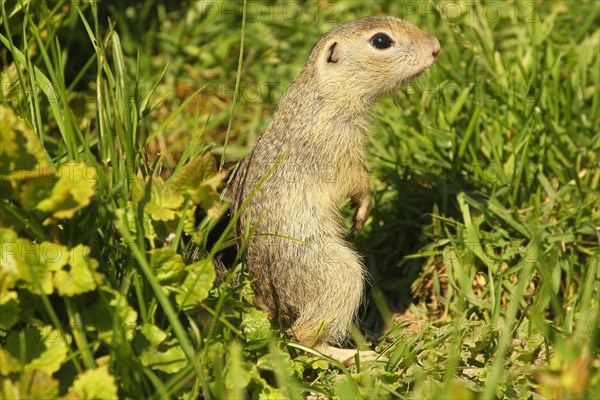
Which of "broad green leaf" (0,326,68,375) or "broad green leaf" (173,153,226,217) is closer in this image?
"broad green leaf" (0,326,68,375)

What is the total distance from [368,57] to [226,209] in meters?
1.26

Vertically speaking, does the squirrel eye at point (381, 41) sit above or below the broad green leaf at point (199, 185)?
above

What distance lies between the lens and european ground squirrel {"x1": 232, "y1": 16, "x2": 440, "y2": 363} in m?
4.63

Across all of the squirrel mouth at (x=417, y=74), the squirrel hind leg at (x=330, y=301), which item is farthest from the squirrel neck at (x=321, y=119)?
the squirrel hind leg at (x=330, y=301)

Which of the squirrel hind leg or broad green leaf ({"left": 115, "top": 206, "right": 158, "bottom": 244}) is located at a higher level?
broad green leaf ({"left": 115, "top": 206, "right": 158, "bottom": 244})

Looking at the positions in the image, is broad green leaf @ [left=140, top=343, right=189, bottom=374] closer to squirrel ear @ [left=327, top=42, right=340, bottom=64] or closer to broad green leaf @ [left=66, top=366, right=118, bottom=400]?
broad green leaf @ [left=66, top=366, right=118, bottom=400]

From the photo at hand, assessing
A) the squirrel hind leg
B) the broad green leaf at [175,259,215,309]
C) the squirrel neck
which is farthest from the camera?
the squirrel neck

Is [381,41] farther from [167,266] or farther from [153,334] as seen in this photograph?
[153,334]

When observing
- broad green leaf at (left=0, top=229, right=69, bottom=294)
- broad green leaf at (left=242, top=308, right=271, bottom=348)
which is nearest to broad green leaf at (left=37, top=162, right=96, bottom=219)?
broad green leaf at (left=0, top=229, right=69, bottom=294)

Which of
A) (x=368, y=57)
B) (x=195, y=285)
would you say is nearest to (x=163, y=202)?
(x=195, y=285)

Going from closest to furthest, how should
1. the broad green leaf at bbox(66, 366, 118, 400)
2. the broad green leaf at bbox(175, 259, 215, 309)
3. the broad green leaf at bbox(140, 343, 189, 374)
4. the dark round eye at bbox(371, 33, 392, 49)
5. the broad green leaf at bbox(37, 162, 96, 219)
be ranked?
1. the broad green leaf at bbox(66, 366, 118, 400)
2. the broad green leaf at bbox(37, 162, 96, 219)
3. the broad green leaf at bbox(140, 343, 189, 374)
4. the broad green leaf at bbox(175, 259, 215, 309)
5. the dark round eye at bbox(371, 33, 392, 49)

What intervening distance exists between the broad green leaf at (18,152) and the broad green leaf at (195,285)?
0.75 meters

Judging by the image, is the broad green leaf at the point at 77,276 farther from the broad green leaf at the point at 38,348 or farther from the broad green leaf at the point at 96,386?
the broad green leaf at the point at 96,386

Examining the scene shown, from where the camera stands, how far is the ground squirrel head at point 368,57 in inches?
197
